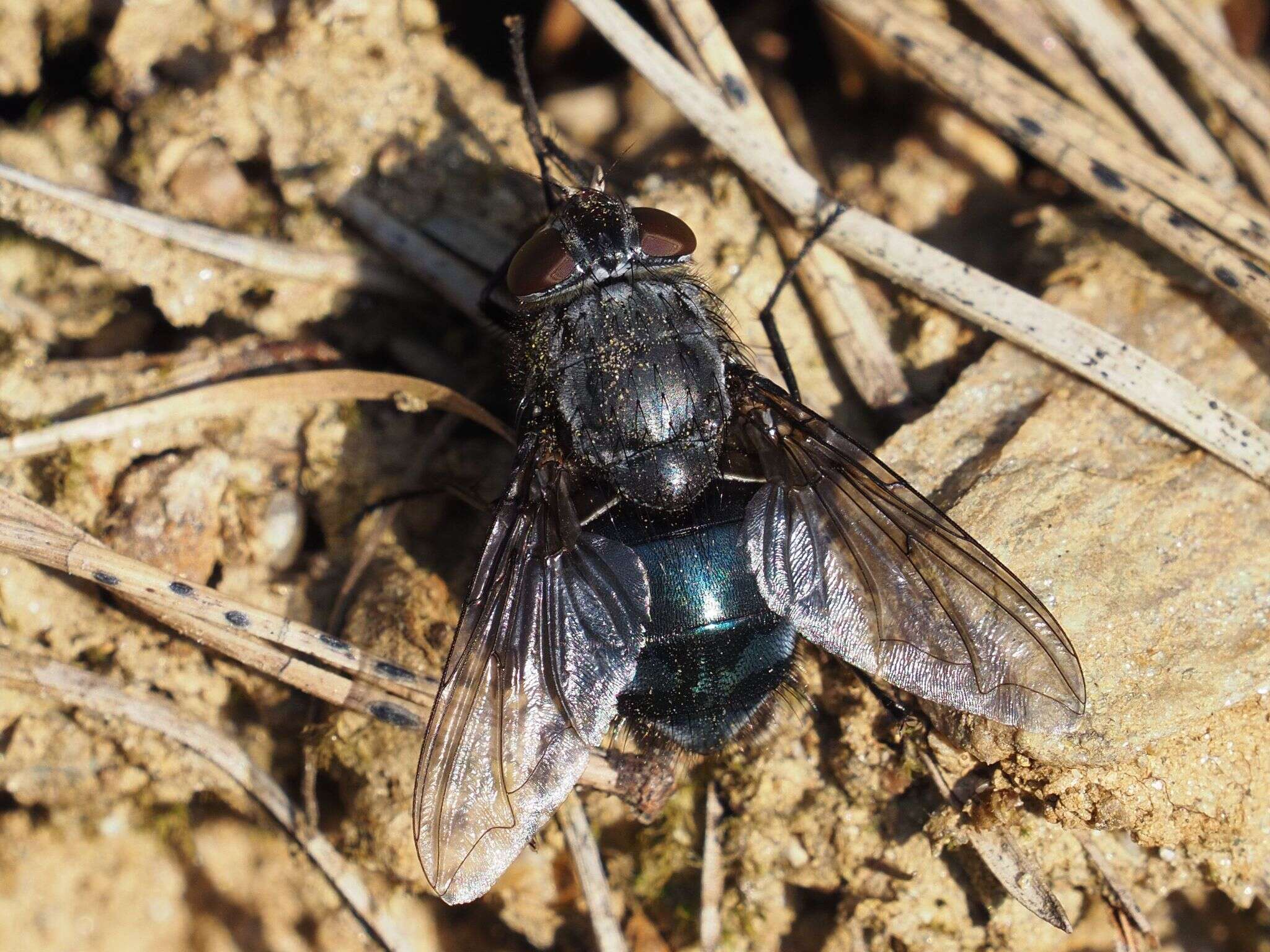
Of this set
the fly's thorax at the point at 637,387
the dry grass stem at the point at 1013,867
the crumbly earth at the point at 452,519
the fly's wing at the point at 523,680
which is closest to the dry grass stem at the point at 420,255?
the crumbly earth at the point at 452,519

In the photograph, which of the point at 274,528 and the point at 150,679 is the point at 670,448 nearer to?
the point at 274,528

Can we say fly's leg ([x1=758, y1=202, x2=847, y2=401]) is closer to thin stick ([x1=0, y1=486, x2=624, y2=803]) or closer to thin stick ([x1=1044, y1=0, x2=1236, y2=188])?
thin stick ([x1=1044, y1=0, x2=1236, y2=188])

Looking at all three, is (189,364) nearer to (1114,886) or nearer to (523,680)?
(523,680)

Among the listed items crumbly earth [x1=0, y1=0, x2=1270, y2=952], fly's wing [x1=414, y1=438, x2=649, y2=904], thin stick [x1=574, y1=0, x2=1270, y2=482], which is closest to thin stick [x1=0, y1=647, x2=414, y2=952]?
crumbly earth [x1=0, y1=0, x2=1270, y2=952]

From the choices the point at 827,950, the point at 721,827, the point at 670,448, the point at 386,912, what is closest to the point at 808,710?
the point at 721,827

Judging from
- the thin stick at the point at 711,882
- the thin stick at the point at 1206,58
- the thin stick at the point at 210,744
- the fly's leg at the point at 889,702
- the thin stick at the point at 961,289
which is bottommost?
the thin stick at the point at 210,744

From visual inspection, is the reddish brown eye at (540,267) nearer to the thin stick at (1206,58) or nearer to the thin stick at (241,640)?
the thin stick at (241,640)

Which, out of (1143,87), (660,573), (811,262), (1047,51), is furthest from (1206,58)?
(660,573)

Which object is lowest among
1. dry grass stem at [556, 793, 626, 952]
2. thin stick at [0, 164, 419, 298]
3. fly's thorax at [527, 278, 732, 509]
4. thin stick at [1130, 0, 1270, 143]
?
dry grass stem at [556, 793, 626, 952]
